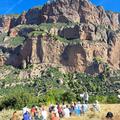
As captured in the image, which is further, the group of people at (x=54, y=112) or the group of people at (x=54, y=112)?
the group of people at (x=54, y=112)

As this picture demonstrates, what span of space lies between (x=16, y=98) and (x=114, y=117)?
26.0 m

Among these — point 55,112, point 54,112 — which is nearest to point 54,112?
point 54,112

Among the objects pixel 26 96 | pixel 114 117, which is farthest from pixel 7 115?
pixel 26 96

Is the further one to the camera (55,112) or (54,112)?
(55,112)

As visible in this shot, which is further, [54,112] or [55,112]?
[55,112]

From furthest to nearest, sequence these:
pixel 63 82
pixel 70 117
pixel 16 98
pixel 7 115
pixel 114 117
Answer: pixel 63 82
pixel 16 98
pixel 7 115
pixel 70 117
pixel 114 117

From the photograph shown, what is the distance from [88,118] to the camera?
131ft

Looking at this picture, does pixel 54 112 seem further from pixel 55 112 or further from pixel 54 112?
pixel 55 112

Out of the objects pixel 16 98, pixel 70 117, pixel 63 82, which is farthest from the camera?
pixel 63 82

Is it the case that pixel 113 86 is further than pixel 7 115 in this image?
Yes

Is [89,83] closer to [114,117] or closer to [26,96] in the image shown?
[26,96]

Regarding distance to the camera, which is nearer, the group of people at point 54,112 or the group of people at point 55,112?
the group of people at point 55,112

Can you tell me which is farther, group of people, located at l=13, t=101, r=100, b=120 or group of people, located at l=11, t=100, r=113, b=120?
group of people, located at l=13, t=101, r=100, b=120

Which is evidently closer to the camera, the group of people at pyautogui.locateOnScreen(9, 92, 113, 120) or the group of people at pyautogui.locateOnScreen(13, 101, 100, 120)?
the group of people at pyautogui.locateOnScreen(9, 92, 113, 120)
